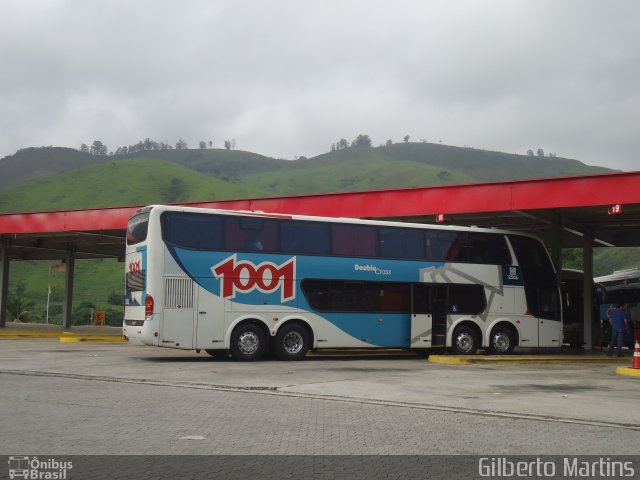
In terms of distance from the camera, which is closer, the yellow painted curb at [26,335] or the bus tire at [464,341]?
the bus tire at [464,341]

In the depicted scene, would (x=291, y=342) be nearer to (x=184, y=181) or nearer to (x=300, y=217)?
(x=300, y=217)

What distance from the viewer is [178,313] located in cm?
1812

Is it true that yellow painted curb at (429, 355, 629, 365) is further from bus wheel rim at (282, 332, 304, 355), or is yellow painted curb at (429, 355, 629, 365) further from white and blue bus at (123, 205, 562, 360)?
bus wheel rim at (282, 332, 304, 355)

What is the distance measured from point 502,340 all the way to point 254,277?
7.82 meters

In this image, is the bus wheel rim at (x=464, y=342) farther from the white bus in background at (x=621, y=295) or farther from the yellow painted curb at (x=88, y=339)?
the yellow painted curb at (x=88, y=339)

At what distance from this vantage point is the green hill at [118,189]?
11838 cm

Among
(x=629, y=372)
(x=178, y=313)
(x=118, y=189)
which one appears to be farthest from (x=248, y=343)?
(x=118, y=189)

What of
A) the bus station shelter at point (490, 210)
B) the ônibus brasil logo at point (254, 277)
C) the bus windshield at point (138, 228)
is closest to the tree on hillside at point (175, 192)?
the bus station shelter at point (490, 210)

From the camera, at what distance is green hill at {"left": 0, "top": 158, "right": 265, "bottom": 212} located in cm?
11838

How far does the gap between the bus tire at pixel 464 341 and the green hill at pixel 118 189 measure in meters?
96.0

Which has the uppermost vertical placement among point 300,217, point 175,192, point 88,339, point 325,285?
point 175,192

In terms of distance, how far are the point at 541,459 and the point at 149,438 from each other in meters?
3.99

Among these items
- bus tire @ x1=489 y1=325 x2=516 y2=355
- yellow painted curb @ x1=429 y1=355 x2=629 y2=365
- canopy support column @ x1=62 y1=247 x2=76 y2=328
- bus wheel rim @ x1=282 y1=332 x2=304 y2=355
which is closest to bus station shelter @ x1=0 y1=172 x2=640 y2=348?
bus tire @ x1=489 y1=325 x2=516 y2=355

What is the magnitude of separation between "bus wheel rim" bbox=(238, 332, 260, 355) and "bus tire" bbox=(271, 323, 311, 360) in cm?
52
